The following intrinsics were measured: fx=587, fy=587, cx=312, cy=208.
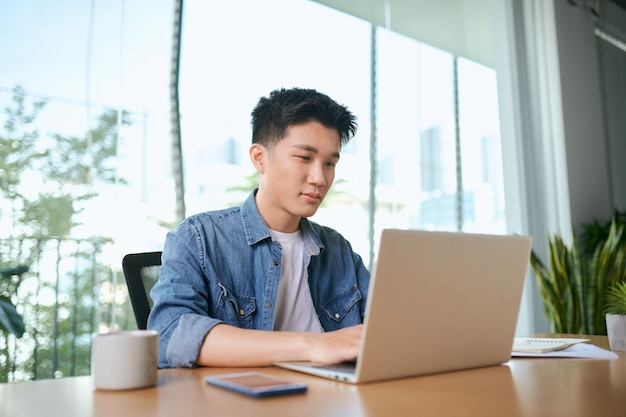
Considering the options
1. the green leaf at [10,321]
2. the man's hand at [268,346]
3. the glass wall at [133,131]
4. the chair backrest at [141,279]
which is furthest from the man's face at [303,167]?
the glass wall at [133,131]

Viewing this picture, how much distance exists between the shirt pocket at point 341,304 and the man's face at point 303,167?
25cm

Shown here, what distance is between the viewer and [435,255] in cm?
93

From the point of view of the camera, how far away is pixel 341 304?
1.62 meters

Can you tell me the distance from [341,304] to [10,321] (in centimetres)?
113

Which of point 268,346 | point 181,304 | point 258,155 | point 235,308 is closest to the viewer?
point 268,346

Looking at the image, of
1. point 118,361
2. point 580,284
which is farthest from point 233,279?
point 580,284

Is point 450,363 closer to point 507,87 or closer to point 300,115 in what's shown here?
point 300,115

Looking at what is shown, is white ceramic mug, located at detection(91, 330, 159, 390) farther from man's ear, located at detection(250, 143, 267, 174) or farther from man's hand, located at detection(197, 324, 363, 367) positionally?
man's ear, located at detection(250, 143, 267, 174)

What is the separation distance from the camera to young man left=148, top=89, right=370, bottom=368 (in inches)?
54.4

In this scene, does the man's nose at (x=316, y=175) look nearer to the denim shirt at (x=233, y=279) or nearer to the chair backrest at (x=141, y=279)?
the denim shirt at (x=233, y=279)

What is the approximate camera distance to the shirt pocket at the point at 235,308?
139cm

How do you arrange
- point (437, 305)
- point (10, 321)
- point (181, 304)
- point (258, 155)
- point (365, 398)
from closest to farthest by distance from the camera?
1. point (365, 398)
2. point (437, 305)
3. point (181, 304)
4. point (258, 155)
5. point (10, 321)

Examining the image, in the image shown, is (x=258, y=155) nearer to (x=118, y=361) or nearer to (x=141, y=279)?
(x=141, y=279)

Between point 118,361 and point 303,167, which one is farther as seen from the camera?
point 303,167
